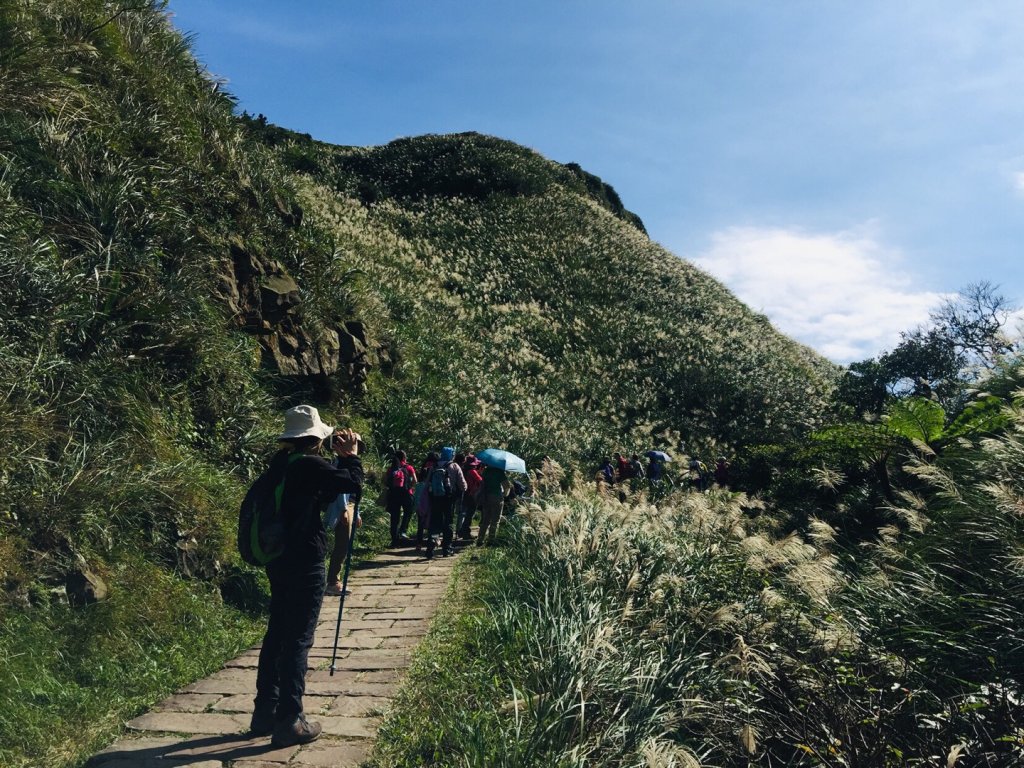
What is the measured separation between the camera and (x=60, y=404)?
624 centimetres

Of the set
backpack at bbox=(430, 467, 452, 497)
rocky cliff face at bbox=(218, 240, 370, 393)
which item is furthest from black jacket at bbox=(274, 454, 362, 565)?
rocky cliff face at bbox=(218, 240, 370, 393)

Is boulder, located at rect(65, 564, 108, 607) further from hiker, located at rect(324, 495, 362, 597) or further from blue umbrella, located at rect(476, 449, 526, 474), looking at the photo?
blue umbrella, located at rect(476, 449, 526, 474)

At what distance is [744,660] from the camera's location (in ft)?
12.5

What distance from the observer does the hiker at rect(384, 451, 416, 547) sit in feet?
36.5

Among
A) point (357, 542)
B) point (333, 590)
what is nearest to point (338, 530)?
point (333, 590)

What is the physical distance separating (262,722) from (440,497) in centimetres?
677

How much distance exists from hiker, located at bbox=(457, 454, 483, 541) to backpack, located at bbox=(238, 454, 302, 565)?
7972 mm

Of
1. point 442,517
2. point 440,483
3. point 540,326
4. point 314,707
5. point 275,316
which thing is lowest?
point 314,707

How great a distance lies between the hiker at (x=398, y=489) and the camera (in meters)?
Answer: 11.1

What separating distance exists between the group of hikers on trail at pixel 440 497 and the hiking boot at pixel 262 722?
6.53 metres

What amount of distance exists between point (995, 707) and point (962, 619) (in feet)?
3.46

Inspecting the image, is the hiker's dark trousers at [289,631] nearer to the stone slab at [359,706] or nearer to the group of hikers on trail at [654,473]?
the stone slab at [359,706]

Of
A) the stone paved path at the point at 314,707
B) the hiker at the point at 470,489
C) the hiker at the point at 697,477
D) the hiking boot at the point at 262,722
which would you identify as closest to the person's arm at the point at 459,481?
the hiker at the point at 470,489

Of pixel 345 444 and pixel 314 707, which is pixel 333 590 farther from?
pixel 345 444
